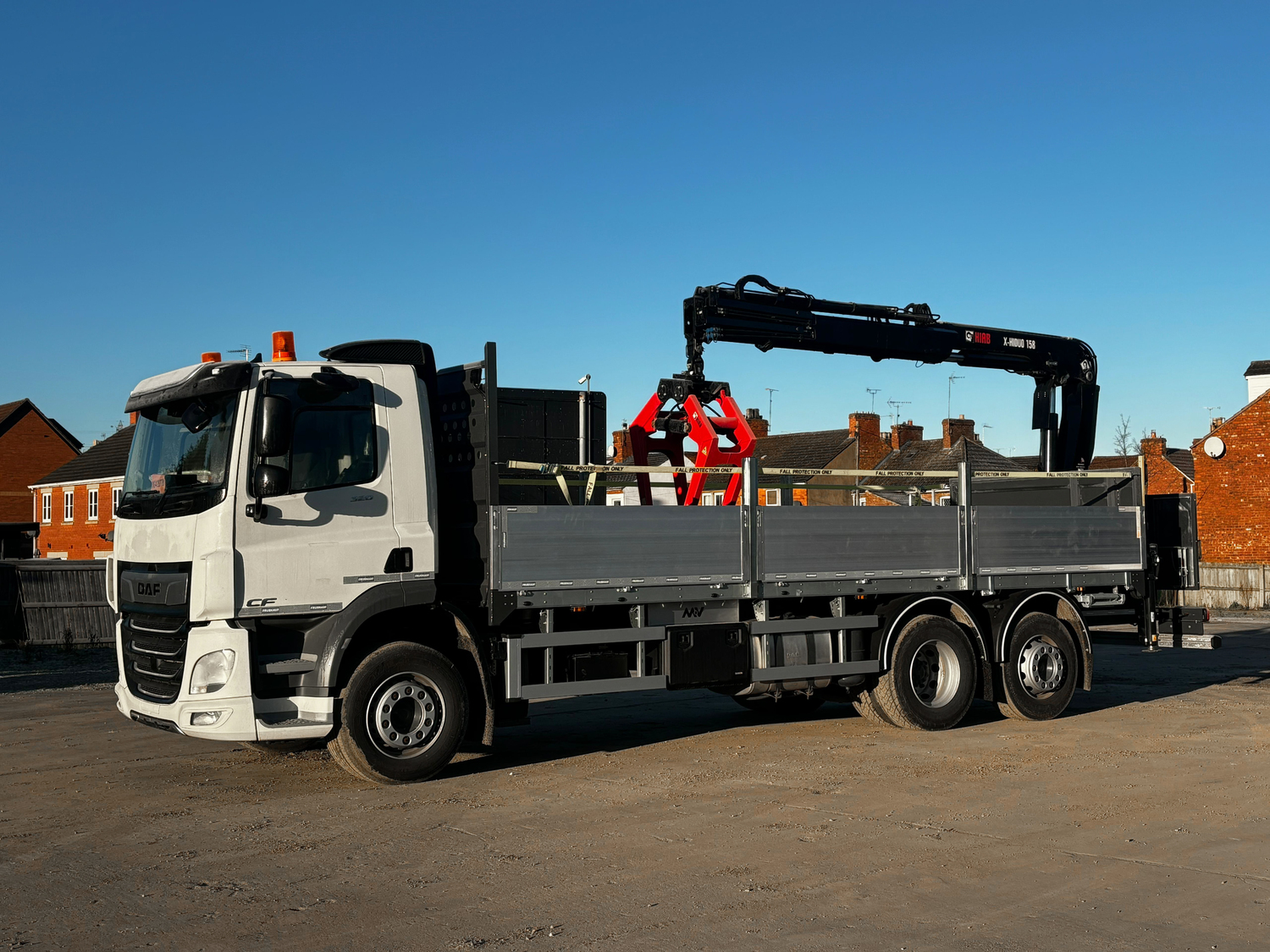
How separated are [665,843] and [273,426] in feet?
11.9

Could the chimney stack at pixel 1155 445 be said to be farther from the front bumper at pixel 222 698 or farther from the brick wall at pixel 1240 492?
the front bumper at pixel 222 698

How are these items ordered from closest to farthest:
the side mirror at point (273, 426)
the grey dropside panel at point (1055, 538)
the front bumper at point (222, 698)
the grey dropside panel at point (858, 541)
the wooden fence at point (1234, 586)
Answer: the side mirror at point (273, 426) < the front bumper at point (222, 698) < the grey dropside panel at point (858, 541) < the grey dropside panel at point (1055, 538) < the wooden fence at point (1234, 586)

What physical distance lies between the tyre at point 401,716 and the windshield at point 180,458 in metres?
1.63

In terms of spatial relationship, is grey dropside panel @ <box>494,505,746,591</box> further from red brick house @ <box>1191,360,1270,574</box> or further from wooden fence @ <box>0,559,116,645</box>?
red brick house @ <box>1191,360,1270,574</box>

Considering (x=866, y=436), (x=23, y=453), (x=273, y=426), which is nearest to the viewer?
(x=273, y=426)

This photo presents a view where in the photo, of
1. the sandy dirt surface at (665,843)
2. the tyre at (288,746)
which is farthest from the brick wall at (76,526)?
the sandy dirt surface at (665,843)

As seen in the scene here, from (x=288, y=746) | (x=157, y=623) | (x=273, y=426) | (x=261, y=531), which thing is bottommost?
(x=288, y=746)

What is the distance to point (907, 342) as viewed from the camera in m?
13.9

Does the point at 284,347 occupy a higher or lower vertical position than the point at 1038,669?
higher

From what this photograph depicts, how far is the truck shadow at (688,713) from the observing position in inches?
417

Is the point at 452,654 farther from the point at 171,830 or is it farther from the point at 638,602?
the point at 171,830

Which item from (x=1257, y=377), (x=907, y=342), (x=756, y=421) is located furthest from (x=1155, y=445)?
(x=907, y=342)

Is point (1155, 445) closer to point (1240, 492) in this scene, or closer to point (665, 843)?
point (1240, 492)

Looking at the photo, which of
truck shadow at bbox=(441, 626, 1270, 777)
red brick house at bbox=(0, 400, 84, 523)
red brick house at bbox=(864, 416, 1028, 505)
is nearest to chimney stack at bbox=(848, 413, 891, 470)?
red brick house at bbox=(864, 416, 1028, 505)
